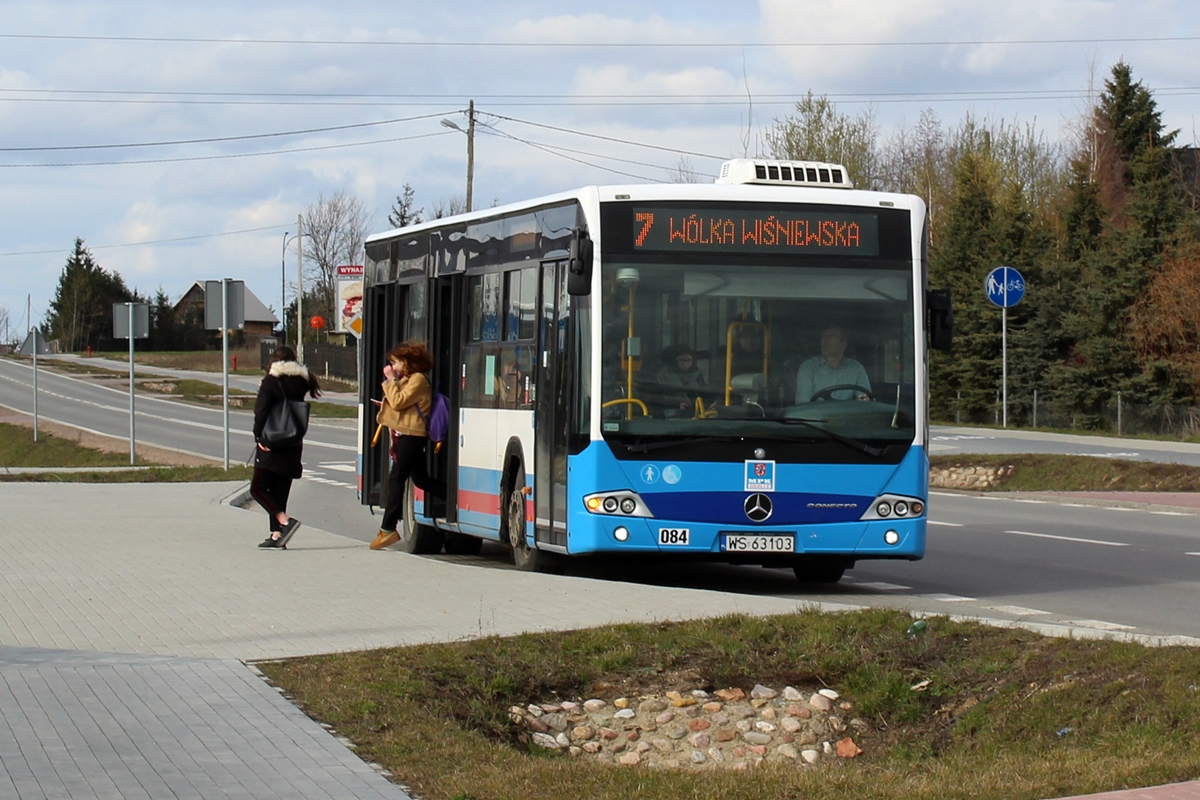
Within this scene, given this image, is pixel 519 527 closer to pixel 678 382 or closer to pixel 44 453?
pixel 678 382

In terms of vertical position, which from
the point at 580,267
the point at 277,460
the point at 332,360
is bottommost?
the point at 277,460

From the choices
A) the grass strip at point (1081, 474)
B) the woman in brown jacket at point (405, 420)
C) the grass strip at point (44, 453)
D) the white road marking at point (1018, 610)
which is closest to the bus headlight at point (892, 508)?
the white road marking at point (1018, 610)

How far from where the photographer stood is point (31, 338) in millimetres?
42125

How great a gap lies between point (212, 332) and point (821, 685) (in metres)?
132

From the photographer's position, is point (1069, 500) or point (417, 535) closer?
point (417, 535)

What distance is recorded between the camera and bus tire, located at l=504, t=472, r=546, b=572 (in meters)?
13.3

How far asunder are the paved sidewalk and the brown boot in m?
0.34

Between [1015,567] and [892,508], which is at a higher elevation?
[892,508]

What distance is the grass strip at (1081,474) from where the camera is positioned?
25500 millimetres

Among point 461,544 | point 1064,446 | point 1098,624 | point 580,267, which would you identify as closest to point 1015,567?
point 1098,624

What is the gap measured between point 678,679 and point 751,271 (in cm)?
450

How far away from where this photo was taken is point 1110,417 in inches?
1671

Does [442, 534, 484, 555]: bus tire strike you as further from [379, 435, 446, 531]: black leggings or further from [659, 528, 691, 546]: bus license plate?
[659, 528, 691, 546]: bus license plate

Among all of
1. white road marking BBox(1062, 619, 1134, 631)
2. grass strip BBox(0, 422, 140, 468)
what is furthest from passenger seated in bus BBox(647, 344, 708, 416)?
grass strip BBox(0, 422, 140, 468)
